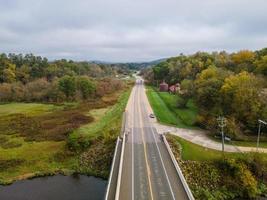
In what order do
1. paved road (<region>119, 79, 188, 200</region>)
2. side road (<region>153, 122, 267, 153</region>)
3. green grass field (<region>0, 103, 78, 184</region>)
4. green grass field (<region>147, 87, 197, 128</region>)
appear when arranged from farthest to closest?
green grass field (<region>147, 87, 197, 128</region>) → side road (<region>153, 122, 267, 153</region>) → green grass field (<region>0, 103, 78, 184</region>) → paved road (<region>119, 79, 188, 200</region>)

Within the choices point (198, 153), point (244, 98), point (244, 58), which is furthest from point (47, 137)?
point (244, 58)

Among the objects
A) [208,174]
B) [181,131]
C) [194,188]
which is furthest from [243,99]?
[194,188]

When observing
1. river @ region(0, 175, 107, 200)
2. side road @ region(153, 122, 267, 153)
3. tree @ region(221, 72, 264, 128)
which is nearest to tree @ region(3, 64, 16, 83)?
side road @ region(153, 122, 267, 153)

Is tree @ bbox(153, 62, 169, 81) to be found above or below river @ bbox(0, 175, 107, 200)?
above

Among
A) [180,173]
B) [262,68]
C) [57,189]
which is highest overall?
[262,68]

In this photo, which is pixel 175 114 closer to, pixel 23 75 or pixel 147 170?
pixel 147 170

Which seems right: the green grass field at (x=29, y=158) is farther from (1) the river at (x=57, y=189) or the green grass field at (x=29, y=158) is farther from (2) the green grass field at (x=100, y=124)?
(2) the green grass field at (x=100, y=124)

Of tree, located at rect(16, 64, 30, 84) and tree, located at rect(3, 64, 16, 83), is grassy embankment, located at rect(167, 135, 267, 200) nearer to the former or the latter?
tree, located at rect(3, 64, 16, 83)
